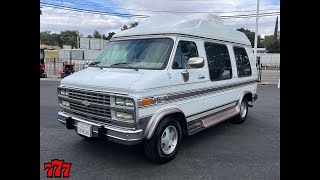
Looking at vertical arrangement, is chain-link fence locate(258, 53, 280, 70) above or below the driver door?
above

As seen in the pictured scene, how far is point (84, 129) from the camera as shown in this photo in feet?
13.1

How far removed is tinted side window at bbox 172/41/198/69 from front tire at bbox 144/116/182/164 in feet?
3.14

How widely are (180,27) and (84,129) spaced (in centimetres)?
246

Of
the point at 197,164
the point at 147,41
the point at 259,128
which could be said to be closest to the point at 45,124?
the point at 147,41

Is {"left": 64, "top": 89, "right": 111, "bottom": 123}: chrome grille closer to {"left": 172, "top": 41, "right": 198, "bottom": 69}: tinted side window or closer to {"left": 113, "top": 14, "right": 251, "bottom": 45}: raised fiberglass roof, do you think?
{"left": 172, "top": 41, "right": 198, "bottom": 69}: tinted side window

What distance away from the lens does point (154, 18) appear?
496 cm

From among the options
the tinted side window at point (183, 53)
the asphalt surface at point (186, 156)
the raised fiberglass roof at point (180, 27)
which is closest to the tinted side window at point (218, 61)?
the raised fiberglass roof at point (180, 27)

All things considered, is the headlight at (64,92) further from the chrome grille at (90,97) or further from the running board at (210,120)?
the running board at (210,120)

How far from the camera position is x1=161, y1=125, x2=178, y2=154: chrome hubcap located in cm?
418

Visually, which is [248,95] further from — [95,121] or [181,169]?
[95,121]

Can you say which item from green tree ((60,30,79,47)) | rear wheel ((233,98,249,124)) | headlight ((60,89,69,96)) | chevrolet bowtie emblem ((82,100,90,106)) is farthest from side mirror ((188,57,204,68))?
green tree ((60,30,79,47))

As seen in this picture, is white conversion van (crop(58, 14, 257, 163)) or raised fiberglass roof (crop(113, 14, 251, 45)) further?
raised fiberglass roof (crop(113, 14, 251, 45))

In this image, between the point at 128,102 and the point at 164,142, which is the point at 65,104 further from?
the point at 164,142
